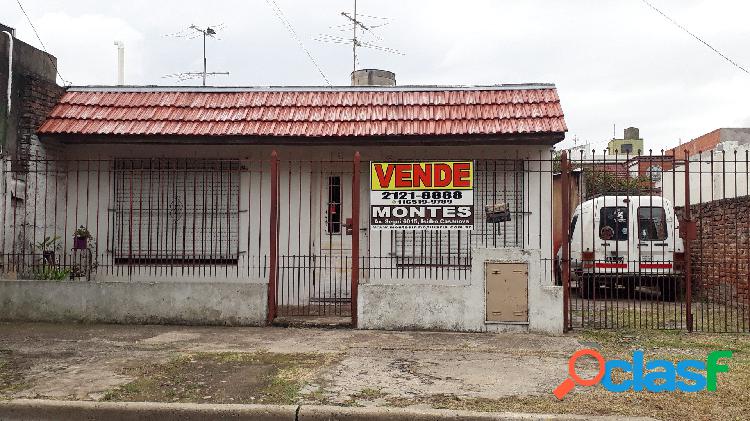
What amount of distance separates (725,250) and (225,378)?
9.24 m

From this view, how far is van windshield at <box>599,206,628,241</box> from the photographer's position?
13.7 meters

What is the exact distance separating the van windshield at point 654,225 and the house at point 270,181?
3.84 m

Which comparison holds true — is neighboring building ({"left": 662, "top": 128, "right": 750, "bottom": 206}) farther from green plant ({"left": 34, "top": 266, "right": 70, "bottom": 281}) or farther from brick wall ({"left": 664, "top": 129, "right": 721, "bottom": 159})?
brick wall ({"left": 664, "top": 129, "right": 721, "bottom": 159})

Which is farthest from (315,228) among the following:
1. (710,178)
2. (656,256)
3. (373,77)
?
(710,178)

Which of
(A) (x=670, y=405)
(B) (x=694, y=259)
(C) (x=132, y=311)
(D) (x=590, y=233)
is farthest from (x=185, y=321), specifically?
(B) (x=694, y=259)

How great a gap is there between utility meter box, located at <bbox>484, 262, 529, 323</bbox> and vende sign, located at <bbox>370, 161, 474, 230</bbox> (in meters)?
0.79

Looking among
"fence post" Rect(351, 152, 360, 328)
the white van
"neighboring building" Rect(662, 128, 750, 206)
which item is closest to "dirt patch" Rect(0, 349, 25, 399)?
"fence post" Rect(351, 152, 360, 328)

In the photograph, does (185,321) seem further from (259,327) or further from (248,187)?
(248,187)

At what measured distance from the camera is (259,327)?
9234mm

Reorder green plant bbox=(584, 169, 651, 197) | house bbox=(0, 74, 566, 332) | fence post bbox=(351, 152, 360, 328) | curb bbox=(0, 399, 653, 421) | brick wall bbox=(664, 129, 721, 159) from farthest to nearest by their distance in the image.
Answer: brick wall bbox=(664, 129, 721, 159) → house bbox=(0, 74, 566, 332) → green plant bbox=(584, 169, 651, 197) → fence post bbox=(351, 152, 360, 328) → curb bbox=(0, 399, 653, 421)

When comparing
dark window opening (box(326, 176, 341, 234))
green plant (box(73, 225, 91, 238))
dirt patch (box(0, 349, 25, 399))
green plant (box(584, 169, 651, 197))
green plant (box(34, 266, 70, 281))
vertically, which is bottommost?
dirt patch (box(0, 349, 25, 399))

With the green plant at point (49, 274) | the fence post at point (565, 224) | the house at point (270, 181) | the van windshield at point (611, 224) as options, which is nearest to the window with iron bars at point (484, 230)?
the house at point (270, 181)

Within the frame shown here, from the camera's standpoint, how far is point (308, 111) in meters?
10.9

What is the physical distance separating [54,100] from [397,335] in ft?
23.3
